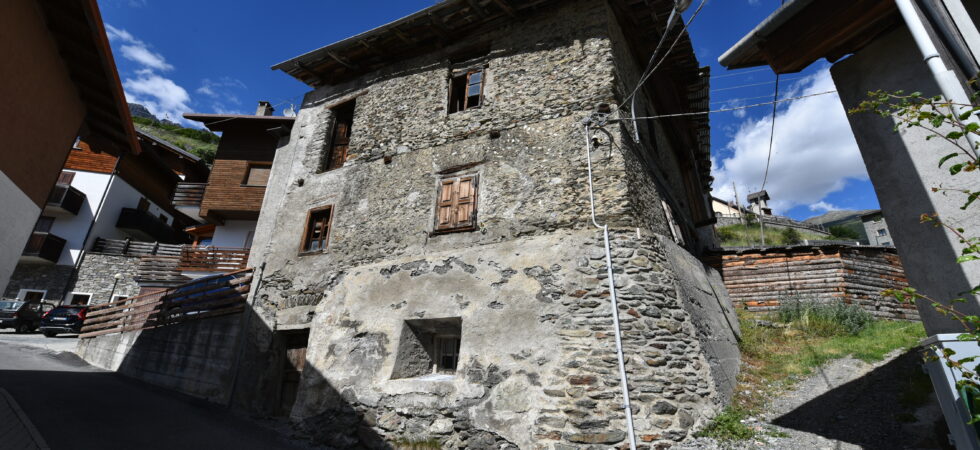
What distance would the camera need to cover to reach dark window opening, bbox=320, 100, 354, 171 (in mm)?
12164

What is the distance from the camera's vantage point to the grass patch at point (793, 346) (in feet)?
20.9

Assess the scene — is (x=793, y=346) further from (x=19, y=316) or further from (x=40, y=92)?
(x=19, y=316)

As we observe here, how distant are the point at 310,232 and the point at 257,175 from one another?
9.06 metres

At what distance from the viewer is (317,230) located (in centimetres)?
1113

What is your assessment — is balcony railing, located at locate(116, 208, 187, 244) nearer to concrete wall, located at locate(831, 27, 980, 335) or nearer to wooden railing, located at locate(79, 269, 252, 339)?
wooden railing, located at locate(79, 269, 252, 339)

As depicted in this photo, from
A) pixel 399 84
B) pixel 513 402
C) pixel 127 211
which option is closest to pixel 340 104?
pixel 399 84

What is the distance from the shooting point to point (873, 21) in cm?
480

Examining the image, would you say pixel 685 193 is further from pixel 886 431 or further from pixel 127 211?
pixel 127 211

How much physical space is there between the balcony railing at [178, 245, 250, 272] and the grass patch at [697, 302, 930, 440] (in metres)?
15.7

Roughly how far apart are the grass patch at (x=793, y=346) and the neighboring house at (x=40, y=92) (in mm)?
9659

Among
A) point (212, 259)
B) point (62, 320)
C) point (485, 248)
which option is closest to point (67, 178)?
point (62, 320)

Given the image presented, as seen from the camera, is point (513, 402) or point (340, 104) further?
point (340, 104)

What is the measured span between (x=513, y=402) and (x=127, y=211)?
28455mm

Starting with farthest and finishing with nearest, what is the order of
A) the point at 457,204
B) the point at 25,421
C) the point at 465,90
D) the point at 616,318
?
the point at 465,90
the point at 457,204
the point at 616,318
the point at 25,421
